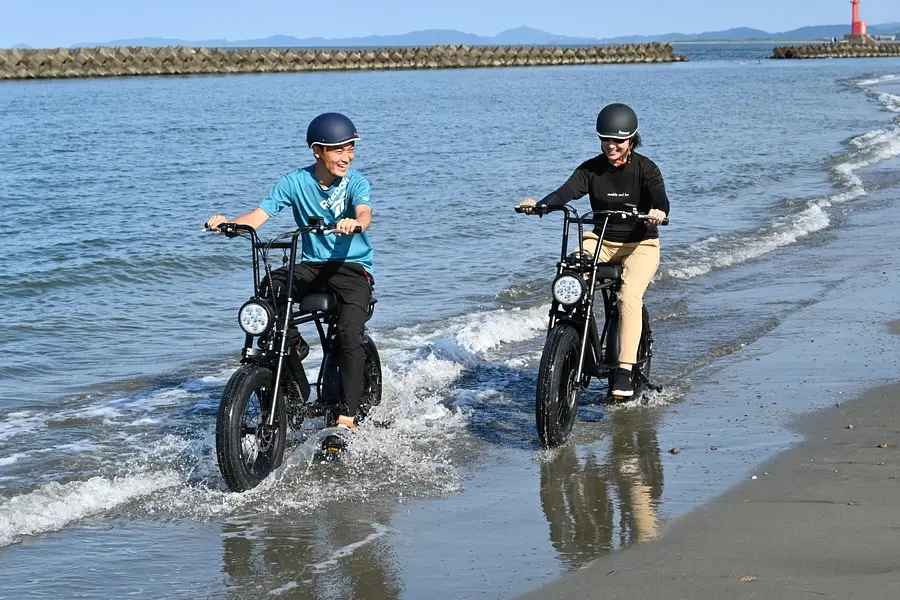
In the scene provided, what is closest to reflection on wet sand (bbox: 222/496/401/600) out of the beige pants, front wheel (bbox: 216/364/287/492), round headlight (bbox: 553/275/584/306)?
front wheel (bbox: 216/364/287/492)

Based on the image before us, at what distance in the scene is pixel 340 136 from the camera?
6277mm

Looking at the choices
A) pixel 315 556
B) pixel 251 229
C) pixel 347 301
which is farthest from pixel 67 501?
pixel 347 301

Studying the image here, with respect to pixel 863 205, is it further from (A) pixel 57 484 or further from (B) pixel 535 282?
(A) pixel 57 484

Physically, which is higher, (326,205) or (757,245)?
(326,205)

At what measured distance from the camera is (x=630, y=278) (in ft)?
24.1

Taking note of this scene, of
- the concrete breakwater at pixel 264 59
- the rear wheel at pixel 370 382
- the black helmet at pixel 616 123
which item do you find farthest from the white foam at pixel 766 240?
the concrete breakwater at pixel 264 59

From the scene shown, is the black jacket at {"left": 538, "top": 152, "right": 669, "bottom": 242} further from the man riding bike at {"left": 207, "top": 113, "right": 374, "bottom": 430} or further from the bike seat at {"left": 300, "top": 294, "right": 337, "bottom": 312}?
the bike seat at {"left": 300, "top": 294, "right": 337, "bottom": 312}

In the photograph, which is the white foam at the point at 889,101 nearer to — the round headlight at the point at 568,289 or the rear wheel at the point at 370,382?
the round headlight at the point at 568,289

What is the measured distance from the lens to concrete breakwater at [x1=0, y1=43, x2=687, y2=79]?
70375 mm

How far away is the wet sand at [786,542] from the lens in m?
4.46

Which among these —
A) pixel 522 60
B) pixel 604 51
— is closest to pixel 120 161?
pixel 522 60

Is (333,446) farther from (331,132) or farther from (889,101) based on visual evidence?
(889,101)

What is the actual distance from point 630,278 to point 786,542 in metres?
2.74

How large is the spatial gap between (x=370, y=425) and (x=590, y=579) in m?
2.58
